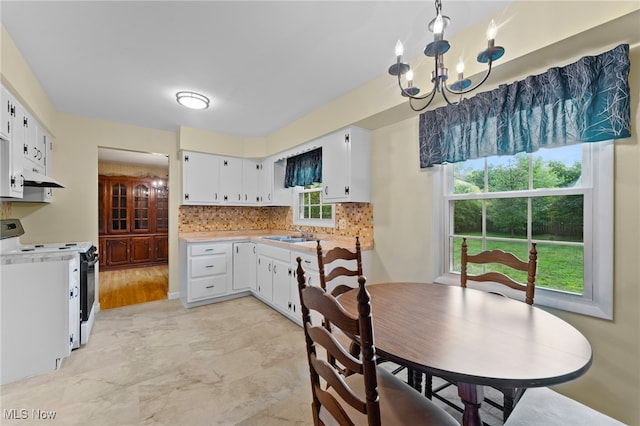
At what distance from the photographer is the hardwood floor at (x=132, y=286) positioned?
398cm

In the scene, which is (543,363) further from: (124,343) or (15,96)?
(15,96)

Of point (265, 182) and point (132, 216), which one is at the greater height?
point (265, 182)

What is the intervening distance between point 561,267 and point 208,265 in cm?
367

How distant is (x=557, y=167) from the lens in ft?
Answer: 5.88

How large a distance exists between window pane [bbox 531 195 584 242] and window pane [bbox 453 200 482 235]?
0.37m

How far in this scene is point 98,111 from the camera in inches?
130

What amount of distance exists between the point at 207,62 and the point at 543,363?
108 inches

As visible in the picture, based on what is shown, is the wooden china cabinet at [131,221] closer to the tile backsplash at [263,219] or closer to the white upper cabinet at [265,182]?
the tile backsplash at [263,219]

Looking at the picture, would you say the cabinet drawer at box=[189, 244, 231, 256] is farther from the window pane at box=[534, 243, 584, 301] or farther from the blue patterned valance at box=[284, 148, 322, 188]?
the window pane at box=[534, 243, 584, 301]

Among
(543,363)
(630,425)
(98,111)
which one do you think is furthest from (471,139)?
(98,111)

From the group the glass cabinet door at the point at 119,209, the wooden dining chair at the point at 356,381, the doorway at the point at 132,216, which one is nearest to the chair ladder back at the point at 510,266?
the wooden dining chair at the point at 356,381

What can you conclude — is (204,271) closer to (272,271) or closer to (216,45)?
(272,271)

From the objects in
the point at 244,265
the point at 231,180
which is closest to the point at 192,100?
the point at 231,180

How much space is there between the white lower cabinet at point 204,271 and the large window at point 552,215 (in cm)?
286
